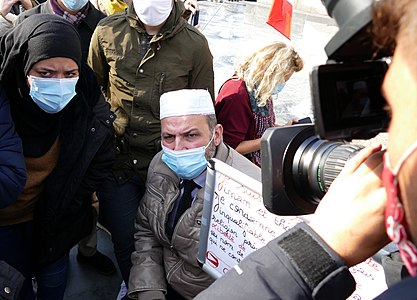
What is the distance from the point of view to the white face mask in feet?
8.45

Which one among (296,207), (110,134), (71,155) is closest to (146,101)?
(110,134)

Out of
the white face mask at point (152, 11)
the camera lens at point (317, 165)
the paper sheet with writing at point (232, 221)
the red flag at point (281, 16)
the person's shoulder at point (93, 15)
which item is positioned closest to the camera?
the camera lens at point (317, 165)

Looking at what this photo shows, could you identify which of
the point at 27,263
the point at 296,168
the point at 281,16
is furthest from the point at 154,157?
the point at 281,16

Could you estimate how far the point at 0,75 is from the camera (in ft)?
6.75

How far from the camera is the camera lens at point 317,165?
1.05 meters

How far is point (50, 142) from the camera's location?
220 centimetres

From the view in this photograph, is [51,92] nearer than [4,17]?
Yes

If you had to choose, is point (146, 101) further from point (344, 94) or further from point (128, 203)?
point (344, 94)

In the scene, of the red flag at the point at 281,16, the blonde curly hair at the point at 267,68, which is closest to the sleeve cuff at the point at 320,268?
the blonde curly hair at the point at 267,68

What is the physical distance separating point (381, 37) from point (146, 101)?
199 cm

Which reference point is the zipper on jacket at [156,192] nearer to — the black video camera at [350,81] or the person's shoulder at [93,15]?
the black video camera at [350,81]

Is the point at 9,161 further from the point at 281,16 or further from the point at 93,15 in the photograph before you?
the point at 281,16

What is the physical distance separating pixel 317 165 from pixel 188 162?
1077 millimetres

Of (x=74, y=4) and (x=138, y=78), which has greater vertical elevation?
(x=74, y=4)
